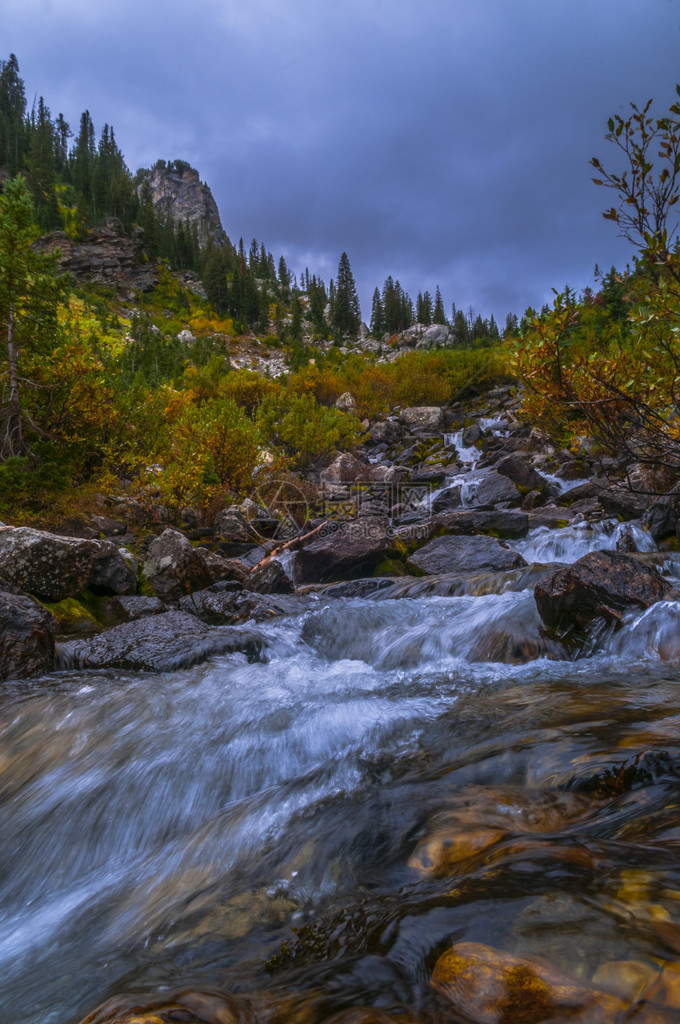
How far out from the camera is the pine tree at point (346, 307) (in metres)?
88.2

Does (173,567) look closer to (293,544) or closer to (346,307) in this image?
(293,544)

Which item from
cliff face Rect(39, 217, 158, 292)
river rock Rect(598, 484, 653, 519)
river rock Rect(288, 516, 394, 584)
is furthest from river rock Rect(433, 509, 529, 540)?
cliff face Rect(39, 217, 158, 292)

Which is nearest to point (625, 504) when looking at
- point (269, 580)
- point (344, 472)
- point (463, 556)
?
point (463, 556)

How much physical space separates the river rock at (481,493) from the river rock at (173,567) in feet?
29.4

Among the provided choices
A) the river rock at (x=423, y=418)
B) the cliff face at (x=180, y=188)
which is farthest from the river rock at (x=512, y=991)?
the cliff face at (x=180, y=188)

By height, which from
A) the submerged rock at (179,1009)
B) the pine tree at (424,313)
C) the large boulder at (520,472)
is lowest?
the submerged rock at (179,1009)

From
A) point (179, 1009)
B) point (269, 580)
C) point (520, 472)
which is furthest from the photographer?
point (520, 472)

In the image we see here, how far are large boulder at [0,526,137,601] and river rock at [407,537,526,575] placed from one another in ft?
21.1

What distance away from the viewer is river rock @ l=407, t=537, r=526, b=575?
10555 mm

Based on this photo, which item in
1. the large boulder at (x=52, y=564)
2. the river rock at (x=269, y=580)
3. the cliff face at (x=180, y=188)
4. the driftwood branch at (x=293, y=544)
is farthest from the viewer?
the cliff face at (x=180, y=188)

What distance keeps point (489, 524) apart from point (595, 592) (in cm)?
728

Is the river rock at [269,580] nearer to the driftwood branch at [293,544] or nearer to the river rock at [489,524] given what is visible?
the driftwood branch at [293,544]

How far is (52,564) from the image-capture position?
7.50 meters

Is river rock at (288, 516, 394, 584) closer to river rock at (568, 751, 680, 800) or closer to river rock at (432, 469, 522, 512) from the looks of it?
river rock at (432, 469, 522, 512)
